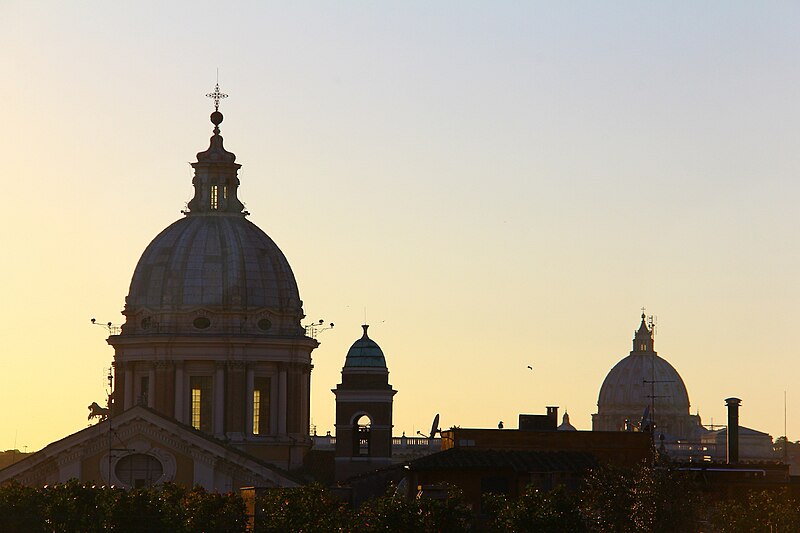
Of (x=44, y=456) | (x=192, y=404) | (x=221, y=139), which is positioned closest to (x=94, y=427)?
(x=44, y=456)

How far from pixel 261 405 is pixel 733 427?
38970 millimetres

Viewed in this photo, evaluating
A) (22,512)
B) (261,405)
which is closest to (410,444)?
(261,405)

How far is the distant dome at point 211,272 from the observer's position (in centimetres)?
16800

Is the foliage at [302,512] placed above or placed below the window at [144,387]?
below

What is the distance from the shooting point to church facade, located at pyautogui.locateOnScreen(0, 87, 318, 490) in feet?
543

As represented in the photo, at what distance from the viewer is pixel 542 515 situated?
A: 96.8 meters

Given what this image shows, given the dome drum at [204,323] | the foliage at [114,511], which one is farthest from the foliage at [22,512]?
the dome drum at [204,323]

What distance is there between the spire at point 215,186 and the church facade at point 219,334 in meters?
0.06

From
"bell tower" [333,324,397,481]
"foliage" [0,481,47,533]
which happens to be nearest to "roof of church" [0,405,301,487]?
"bell tower" [333,324,397,481]

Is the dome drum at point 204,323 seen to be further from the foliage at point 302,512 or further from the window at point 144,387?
the foliage at point 302,512

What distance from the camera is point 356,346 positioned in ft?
528

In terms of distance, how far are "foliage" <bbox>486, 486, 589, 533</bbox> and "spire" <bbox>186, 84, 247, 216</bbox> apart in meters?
74.1

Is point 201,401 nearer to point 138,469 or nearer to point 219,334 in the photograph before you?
point 219,334

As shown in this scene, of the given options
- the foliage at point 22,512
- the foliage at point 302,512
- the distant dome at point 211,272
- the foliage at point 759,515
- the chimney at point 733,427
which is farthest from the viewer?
the distant dome at point 211,272
